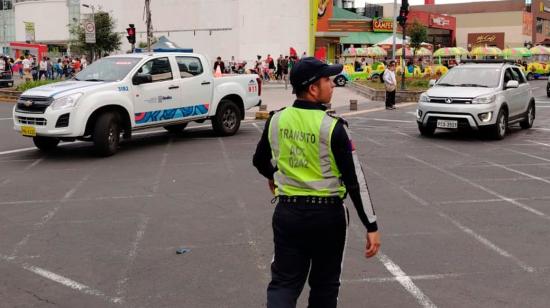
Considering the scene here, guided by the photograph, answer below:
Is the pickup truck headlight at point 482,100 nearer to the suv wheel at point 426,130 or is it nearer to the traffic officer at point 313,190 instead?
the suv wheel at point 426,130

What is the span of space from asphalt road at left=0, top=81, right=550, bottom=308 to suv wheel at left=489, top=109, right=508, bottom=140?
5.06 ft

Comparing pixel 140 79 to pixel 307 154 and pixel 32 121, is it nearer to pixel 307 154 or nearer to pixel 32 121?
pixel 32 121

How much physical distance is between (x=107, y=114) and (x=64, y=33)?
66.7 m

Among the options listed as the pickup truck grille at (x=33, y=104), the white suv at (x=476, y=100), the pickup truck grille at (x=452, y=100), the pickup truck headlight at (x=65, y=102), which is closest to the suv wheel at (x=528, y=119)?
the white suv at (x=476, y=100)

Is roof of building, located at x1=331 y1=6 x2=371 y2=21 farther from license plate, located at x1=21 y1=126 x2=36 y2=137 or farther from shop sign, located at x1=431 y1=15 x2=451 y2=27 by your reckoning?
license plate, located at x1=21 y1=126 x2=36 y2=137

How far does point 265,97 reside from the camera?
26.1 metres

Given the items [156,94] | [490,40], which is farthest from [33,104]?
[490,40]

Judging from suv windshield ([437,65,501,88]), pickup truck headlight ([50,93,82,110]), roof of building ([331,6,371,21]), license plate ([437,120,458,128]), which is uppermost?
roof of building ([331,6,371,21])

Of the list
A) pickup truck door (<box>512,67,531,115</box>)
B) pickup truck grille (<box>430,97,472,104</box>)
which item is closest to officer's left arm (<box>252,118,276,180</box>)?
pickup truck grille (<box>430,97,472,104</box>)

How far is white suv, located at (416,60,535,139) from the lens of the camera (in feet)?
40.9

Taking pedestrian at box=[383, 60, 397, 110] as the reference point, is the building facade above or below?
above

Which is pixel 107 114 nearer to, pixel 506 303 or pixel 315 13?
pixel 506 303

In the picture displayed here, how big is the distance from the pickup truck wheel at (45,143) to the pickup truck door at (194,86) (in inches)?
101

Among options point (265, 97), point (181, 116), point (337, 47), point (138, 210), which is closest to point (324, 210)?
point (138, 210)
